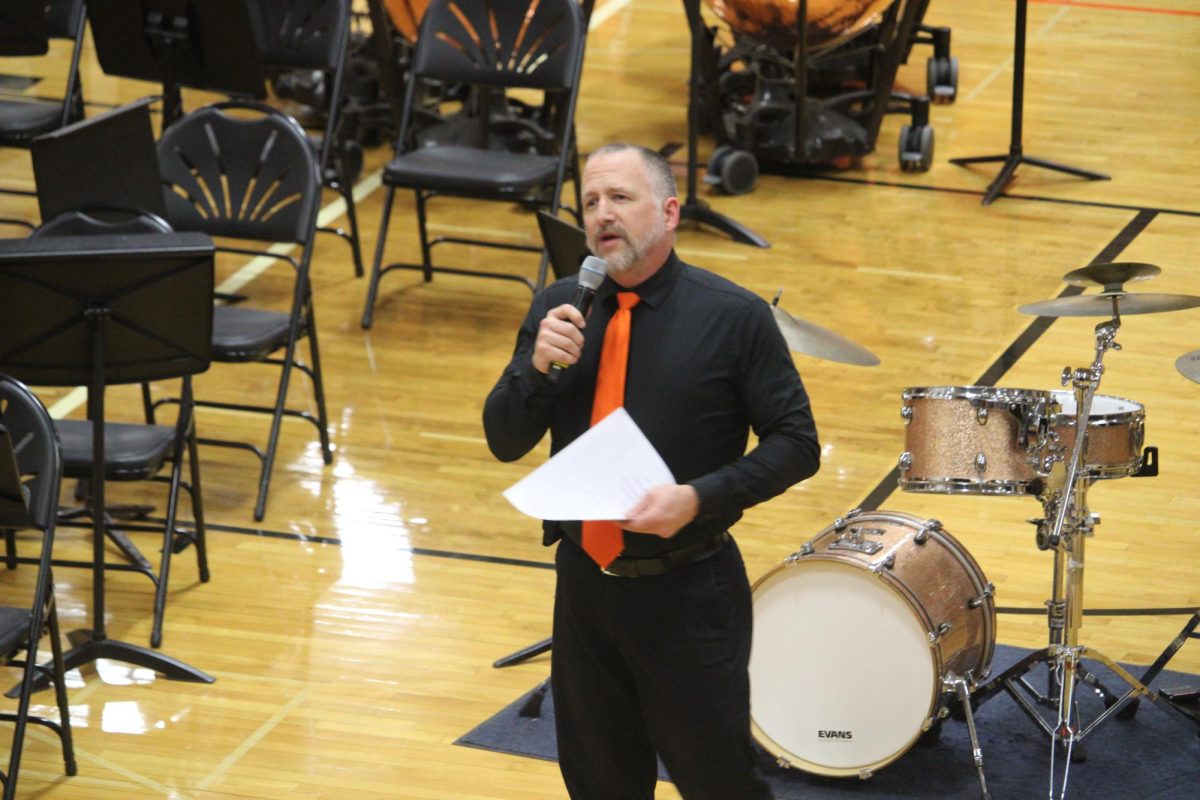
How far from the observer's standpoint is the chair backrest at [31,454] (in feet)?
12.9

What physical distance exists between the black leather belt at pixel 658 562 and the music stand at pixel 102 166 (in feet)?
9.20

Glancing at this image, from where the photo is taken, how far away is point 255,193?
5828 millimetres

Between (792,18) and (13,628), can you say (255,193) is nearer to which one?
(13,628)

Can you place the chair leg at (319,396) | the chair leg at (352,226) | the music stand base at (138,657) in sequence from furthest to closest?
the chair leg at (352,226) < the chair leg at (319,396) < the music stand base at (138,657)

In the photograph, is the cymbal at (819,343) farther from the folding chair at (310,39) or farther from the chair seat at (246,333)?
the folding chair at (310,39)

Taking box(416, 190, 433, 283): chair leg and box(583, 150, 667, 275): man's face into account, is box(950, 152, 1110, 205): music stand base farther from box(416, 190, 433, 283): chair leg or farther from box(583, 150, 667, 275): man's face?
box(583, 150, 667, 275): man's face

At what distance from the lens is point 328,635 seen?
193 inches

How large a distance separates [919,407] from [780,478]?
130 centimetres

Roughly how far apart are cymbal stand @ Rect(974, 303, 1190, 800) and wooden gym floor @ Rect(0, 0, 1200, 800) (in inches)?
15.2

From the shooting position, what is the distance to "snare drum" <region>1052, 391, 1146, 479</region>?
4.01 meters

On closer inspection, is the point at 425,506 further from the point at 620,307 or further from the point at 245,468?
the point at 620,307

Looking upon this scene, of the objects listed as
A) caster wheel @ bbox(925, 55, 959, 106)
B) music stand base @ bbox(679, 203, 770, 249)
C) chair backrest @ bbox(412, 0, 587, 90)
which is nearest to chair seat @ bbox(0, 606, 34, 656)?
chair backrest @ bbox(412, 0, 587, 90)

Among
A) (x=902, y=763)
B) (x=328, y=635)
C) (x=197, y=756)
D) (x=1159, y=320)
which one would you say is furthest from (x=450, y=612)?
(x=1159, y=320)

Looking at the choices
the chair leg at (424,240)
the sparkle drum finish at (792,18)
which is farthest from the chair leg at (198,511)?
the sparkle drum finish at (792,18)
